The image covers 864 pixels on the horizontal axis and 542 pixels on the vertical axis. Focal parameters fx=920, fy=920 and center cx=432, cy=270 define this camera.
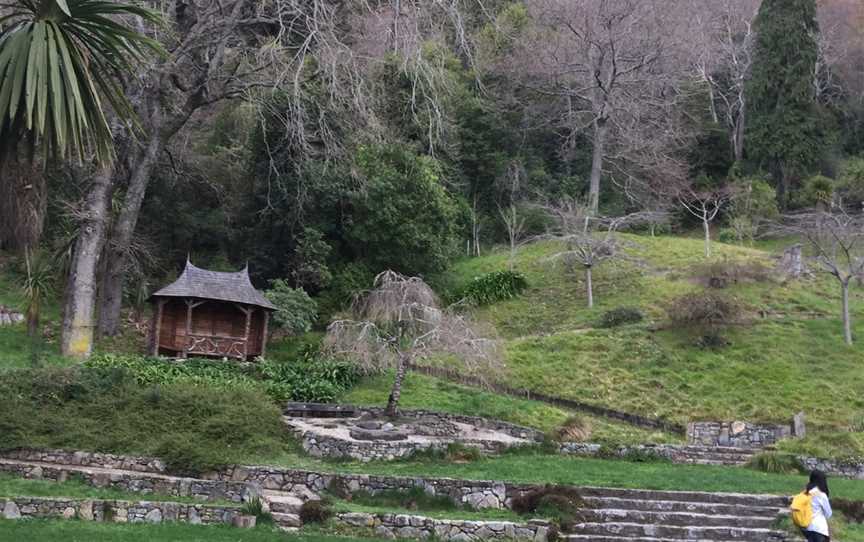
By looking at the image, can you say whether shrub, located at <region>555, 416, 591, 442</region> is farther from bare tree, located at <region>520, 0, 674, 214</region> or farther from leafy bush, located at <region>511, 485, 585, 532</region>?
bare tree, located at <region>520, 0, 674, 214</region>

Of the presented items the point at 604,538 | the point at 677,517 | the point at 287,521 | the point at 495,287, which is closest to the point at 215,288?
the point at 495,287

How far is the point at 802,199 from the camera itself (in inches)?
1998

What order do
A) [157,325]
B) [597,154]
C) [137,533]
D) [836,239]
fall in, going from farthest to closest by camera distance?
[597,154], [836,239], [157,325], [137,533]

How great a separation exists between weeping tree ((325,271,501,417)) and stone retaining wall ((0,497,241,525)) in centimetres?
994

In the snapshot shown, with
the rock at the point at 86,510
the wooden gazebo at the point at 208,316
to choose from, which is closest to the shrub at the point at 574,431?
the wooden gazebo at the point at 208,316

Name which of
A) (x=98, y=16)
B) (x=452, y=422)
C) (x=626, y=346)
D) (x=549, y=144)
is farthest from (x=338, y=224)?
(x=98, y=16)

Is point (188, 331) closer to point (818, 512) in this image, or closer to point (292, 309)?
point (292, 309)

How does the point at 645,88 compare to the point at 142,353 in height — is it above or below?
above

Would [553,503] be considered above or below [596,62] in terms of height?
below

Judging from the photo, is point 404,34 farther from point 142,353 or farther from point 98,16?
point 142,353

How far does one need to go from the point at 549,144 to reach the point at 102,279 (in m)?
32.6

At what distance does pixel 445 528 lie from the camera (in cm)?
1391

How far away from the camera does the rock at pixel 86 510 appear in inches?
536

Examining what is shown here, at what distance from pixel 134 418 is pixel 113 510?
5624 millimetres
